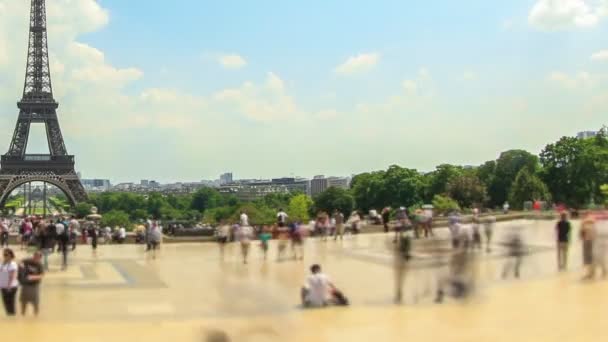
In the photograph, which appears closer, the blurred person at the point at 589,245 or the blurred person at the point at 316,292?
the blurred person at the point at 316,292

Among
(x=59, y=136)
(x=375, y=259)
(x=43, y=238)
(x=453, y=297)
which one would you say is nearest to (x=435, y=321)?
(x=453, y=297)

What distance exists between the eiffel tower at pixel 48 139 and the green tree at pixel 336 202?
114 feet

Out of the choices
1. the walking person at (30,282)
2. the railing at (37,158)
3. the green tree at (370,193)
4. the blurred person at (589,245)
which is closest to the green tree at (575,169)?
the green tree at (370,193)

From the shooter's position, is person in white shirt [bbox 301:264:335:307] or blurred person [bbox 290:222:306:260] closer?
person in white shirt [bbox 301:264:335:307]

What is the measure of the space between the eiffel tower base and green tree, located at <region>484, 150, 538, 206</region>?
187 feet

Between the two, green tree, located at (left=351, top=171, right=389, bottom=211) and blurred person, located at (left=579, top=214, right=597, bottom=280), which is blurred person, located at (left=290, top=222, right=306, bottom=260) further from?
green tree, located at (left=351, top=171, right=389, bottom=211)

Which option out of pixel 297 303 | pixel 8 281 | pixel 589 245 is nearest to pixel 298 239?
pixel 297 303

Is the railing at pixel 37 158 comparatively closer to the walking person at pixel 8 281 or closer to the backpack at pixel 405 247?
the walking person at pixel 8 281

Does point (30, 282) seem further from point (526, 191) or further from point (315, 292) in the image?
point (526, 191)

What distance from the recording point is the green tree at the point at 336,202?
107 m

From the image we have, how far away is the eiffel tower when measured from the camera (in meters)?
105

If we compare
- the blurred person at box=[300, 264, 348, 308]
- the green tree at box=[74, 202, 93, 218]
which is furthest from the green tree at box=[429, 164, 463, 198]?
the blurred person at box=[300, 264, 348, 308]

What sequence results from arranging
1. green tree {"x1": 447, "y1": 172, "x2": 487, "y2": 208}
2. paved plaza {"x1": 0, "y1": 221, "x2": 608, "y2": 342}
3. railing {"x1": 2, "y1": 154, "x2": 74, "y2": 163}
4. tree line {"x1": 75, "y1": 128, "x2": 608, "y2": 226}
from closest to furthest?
paved plaza {"x1": 0, "y1": 221, "x2": 608, "y2": 342}
tree line {"x1": 75, "y1": 128, "x2": 608, "y2": 226}
green tree {"x1": 447, "y1": 172, "x2": 487, "y2": 208}
railing {"x1": 2, "y1": 154, "x2": 74, "y2": 163}

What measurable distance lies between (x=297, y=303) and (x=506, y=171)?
7132 cm
